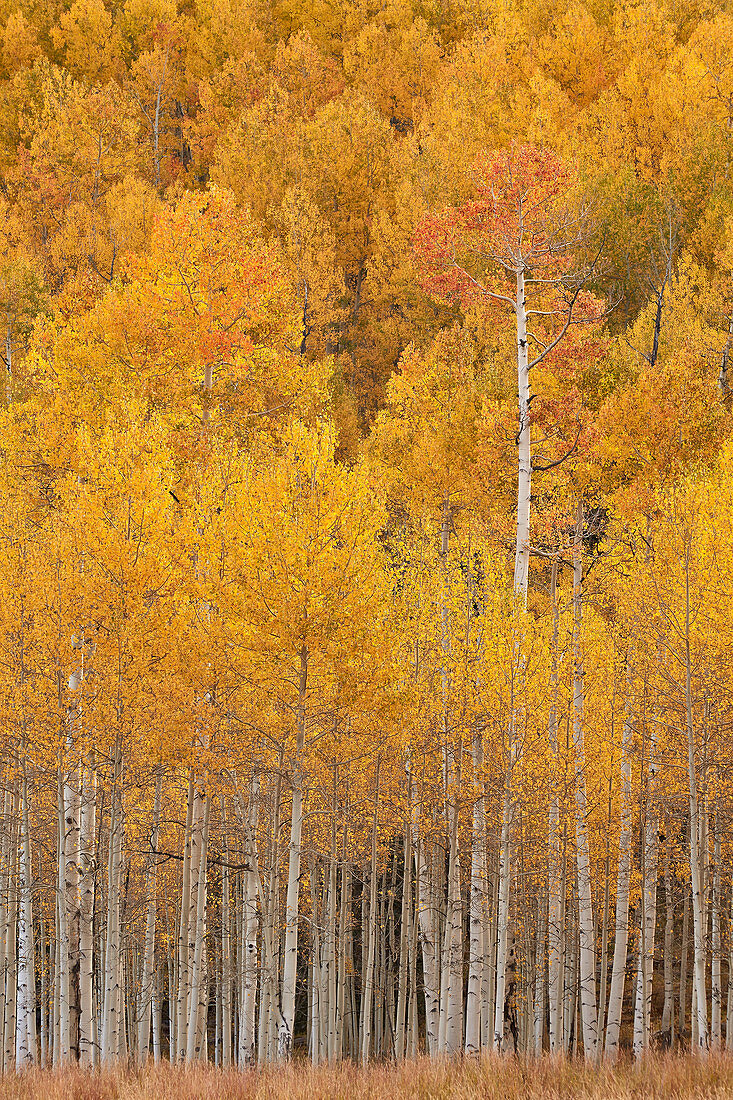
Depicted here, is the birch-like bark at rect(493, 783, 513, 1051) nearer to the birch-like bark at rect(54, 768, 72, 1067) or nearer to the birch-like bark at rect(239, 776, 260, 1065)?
the birch-like bark at rect(239, 776, 260, 1065)

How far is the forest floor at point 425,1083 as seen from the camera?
7988mm

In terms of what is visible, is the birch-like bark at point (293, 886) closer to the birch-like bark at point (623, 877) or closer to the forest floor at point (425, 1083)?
the forest floor at point (425, 1083)

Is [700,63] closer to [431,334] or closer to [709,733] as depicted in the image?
[431,334]

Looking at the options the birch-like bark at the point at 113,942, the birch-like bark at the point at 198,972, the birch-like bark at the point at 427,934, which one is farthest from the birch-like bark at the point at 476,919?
the birch-like bark at the point at 113,942

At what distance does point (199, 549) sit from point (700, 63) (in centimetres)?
3776

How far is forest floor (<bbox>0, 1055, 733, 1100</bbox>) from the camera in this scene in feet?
26.2

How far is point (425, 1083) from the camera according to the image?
9.35 meters

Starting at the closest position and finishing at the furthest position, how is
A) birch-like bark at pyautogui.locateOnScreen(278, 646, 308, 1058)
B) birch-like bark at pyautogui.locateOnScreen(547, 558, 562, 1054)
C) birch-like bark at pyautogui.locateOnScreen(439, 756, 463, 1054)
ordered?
1. birch-like bark at pyautogui.locateOnScreen(278, 646, 308, 1058)
2. birch-like bark at pyautogui.locateOnScreen(547, 558, 562, 1054)
3. birch-like bark at pyautogui.locateOnScreen(439, 756, 463, 1054)

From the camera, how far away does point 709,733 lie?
15.0m

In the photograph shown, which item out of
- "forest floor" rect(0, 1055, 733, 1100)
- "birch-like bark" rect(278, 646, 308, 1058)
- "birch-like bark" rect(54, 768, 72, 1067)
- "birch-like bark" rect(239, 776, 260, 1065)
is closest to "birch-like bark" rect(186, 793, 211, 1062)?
"birch-like bark" rect(239, 776, 260, 1065)

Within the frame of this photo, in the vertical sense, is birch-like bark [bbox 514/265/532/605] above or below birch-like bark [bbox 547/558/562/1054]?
above

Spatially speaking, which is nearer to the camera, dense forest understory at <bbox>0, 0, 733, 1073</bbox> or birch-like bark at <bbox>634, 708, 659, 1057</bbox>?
dense forest understory at <bbox>0, 0, 733, 1073</bbox>

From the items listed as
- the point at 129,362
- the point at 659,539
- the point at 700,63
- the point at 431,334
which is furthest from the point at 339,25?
the point at 659,539

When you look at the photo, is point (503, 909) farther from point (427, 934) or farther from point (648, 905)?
point (648, 905)
